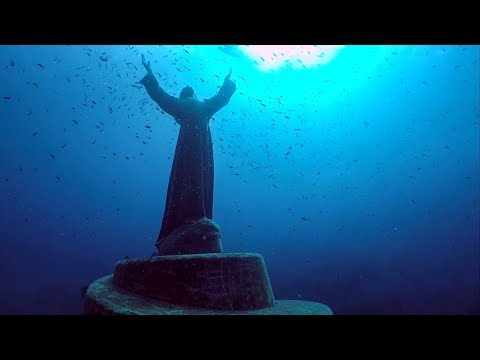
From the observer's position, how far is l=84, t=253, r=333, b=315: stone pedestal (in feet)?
16.1

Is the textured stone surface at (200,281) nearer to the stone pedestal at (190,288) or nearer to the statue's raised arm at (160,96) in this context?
the stone pedestal at (190,288)

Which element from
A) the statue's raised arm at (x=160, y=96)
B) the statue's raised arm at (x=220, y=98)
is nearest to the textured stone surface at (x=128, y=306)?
the statue's raised arm at (x=160, y=96)

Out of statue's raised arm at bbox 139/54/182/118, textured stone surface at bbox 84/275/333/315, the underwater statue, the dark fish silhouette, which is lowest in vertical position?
textured stone surface at bbox 84/275/333/315

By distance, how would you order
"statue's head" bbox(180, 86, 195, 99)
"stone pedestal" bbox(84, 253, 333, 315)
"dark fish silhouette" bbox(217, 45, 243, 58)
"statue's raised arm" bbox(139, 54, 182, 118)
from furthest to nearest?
"dark fish silhouette" bbox(217, 45, 243, 58) → "statue's head" bbox(180, 86, 195, 99) → "statue's raised arm" bbox(139, 54, 182, 118) → "stone pedestal" bbox(84, 253, 333, 315)

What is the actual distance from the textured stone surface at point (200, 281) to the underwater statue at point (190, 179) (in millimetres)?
756

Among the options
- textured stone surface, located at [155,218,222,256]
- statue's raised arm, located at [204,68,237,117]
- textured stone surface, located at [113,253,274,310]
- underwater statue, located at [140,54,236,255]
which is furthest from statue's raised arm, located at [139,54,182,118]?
textured stone surface, located at [113,253,274,310]

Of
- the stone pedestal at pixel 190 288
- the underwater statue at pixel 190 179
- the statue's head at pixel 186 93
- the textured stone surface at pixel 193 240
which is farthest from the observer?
the statue's head at pixel 186 93

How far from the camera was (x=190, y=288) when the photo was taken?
197 inches

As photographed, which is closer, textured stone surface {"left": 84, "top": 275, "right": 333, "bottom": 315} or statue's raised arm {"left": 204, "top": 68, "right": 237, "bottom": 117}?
textured stone surface {"left": 84, "top": 275, "right": 333, "bottom": 315}

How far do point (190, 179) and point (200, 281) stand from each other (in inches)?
94.8

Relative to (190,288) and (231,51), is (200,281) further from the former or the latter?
(231,51)

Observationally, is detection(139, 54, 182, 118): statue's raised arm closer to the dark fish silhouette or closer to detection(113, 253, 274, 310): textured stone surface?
detection(113, 253, 274, 310): textured stone surface

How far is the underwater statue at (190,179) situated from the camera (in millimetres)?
6051
